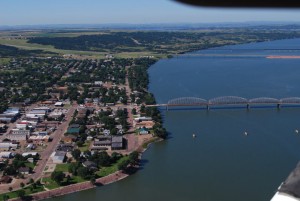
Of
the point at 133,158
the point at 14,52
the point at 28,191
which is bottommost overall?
the point at 28,191

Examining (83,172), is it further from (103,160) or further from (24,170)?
(24,170)

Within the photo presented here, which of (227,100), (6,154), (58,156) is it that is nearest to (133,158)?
(58,156)

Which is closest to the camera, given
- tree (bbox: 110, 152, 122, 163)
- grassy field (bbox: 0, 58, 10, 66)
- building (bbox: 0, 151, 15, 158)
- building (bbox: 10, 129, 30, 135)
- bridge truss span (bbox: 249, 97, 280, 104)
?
tree (bbox: 110, 152, 122, 163)

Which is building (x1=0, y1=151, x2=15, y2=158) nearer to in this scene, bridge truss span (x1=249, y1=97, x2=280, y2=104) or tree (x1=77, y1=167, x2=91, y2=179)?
tree (x1=77, y1=167, x2=91, y2=179)

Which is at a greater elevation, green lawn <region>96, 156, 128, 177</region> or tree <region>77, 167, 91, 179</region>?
tree <region>77, 167, 91, 179</region>

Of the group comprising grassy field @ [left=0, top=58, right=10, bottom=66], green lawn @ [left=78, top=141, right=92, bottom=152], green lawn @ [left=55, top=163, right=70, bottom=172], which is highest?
grassy field @ [left=0, top=58, right=10, bottom=66]

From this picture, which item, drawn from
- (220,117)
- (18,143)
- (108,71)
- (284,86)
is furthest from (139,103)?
(108,71)

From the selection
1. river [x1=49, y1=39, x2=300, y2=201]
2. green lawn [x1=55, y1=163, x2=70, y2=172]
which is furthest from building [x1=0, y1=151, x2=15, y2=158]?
river [x1=49, y1=39, x2=300, y2=201]
